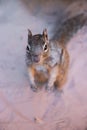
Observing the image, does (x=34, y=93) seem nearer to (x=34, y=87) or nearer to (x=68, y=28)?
(x=34, y=87)

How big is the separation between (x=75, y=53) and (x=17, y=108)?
546mm

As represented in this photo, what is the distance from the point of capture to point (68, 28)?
2371 millimetres

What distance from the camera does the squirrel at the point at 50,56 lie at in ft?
6.41

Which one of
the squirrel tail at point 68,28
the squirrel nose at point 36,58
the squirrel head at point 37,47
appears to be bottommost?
the squirrel nose at point 36,58

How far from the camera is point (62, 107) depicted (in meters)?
2.21

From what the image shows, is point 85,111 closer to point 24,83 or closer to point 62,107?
point 62,107

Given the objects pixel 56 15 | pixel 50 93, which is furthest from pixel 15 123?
pixel 56 15

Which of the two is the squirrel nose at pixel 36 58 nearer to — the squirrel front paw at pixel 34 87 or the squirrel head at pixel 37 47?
the squirrel head at pixel 37 47

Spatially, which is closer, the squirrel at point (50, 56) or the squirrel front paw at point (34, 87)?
the squirrel at point (50, 56)

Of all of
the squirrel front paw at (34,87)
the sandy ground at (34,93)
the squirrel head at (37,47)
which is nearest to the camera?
the squirrel head at (37,47)

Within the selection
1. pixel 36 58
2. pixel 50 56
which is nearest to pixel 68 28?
pixel 50 56

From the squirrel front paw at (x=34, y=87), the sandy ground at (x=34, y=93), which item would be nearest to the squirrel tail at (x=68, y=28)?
the sandy ground at (x=34, y=93)

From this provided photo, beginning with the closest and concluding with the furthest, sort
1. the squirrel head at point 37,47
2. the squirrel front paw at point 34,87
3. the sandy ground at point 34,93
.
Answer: the squirrel head at point 37,47 → the sandy ground at point 34,93 → the squirrel front paw at point 34,87

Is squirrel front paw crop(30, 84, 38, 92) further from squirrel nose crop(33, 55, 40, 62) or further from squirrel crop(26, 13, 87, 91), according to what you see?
squirrel nose crop(33, 55, 40, 62)
